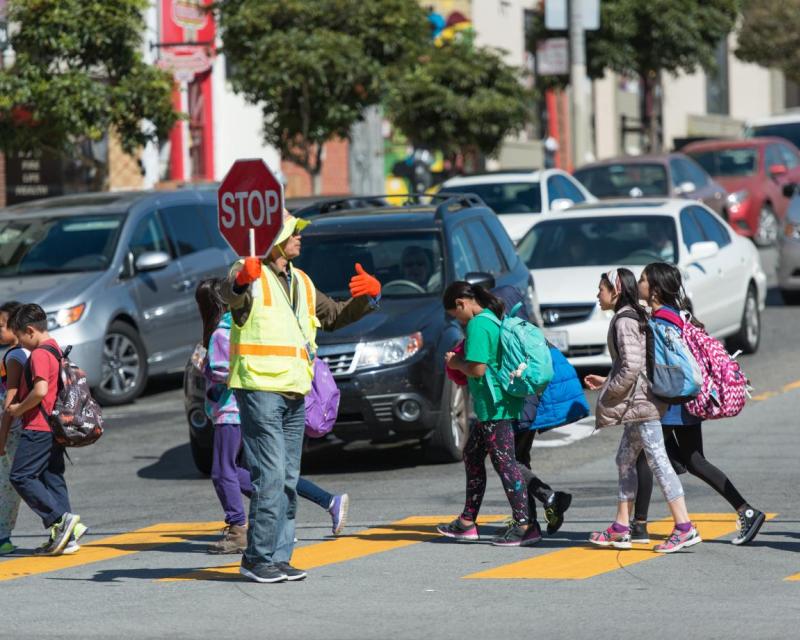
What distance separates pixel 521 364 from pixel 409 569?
120 cm

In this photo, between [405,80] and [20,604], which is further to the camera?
[405,80]

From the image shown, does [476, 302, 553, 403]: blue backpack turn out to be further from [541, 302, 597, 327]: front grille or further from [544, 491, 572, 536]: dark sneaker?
[541, 302, 597, 327]: front grille

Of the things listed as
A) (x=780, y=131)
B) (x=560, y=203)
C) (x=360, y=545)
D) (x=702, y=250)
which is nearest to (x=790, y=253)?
(x=560, y=203)

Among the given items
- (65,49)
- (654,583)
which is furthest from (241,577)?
(65,49)

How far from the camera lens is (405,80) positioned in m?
29.1

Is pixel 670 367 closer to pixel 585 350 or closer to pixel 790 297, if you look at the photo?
pixel 585 350

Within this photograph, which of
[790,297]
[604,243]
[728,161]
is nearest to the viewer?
[604,243]

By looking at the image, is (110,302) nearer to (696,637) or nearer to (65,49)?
(65,49)

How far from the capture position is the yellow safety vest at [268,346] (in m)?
8.43

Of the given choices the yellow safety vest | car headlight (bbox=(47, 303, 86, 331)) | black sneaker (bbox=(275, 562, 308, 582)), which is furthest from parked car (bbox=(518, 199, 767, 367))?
the yellow safety vest

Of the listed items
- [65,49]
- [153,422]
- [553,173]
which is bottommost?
[153,422]

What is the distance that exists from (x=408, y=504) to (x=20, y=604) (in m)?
3.25

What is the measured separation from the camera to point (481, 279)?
12.4 meters

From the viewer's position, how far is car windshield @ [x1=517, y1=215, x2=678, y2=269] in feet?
56.5
